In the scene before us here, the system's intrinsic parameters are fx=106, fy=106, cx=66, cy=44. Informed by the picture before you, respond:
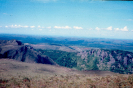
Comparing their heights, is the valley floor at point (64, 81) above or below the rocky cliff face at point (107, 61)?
above

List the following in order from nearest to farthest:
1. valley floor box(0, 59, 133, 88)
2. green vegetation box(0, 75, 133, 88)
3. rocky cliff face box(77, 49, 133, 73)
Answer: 1. green vegetation box(0, 75, 133, 88)
2. valley floor box(0, 59, 133, 88)
3. rocky cliff face box(77, 49, 133, 73)

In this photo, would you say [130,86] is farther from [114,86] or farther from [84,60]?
[84,60]

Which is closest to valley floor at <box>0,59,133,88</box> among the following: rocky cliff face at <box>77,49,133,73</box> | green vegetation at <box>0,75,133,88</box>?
green vegetation at <box>0,75,133,88</box>

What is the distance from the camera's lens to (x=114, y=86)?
695 cm

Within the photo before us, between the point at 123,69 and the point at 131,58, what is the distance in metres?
9.46

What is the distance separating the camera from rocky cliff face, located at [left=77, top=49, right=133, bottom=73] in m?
44.8

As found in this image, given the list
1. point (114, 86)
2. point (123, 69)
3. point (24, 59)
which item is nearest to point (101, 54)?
point (123, 69)

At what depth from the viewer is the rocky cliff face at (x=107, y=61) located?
1765 inches

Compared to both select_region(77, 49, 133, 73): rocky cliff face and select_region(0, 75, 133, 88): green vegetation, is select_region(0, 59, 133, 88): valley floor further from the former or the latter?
select_region(77, 49, 133, 73): rocky cliff face

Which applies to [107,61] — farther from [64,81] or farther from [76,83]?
[76,83]

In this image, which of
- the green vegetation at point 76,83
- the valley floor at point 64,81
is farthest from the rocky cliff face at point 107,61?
the green vegetation at point 76,83

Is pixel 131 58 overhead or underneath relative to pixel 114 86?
underneath

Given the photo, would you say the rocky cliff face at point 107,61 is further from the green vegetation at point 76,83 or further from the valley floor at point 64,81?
the green vegetation at point 76,83

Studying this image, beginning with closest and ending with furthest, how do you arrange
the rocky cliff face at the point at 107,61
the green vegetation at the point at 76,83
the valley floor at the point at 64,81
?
the green vegetation at the point at 76,83 < the valley floor at the point at 64,81 < the rocky cliff face at the point at 107,61
